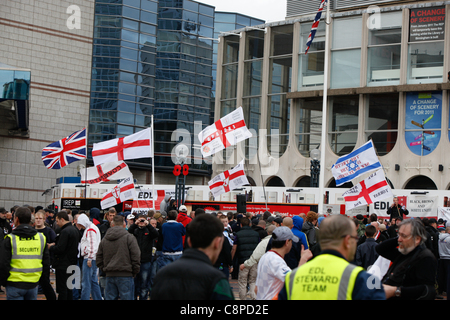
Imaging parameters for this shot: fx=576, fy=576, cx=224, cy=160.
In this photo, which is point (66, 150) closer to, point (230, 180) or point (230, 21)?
point (230, 180)

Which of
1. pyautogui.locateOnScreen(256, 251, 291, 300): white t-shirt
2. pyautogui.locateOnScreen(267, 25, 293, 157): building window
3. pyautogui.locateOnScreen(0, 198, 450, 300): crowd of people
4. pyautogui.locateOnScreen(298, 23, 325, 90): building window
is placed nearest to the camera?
pyautogui.locateOnScreen(0, 198, 450, 300): crowd of people

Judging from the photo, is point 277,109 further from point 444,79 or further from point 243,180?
point 243,180

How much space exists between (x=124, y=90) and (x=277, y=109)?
2024 centimetres

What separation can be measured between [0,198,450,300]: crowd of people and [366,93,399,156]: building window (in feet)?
68.9

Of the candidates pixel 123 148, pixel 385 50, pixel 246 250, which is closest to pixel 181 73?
pixel 385 50

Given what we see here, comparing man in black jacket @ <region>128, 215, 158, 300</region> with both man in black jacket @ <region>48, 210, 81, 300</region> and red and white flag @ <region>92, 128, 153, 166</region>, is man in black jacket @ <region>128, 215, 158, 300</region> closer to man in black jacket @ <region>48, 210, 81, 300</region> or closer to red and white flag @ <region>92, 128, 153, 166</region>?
man in black jacket @ <region>48, 210, 81, 300</region>

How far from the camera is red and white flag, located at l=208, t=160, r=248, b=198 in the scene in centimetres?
2130

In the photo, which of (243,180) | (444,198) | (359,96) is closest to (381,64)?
(359,96)

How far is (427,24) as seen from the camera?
3519 centimetres

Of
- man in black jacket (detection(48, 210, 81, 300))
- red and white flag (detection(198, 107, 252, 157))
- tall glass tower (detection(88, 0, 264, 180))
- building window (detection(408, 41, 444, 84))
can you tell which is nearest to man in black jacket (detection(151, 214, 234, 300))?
man in black jacket (detection(48, 210, 81, 300))

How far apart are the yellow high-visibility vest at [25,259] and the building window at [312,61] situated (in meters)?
32.1

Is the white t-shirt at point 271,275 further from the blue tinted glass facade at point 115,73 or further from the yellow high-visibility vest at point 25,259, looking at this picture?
the blue tinted glass facade at point 115,73

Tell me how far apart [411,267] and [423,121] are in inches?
1235
